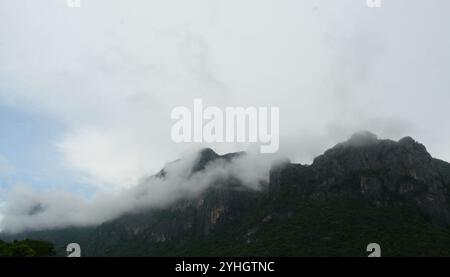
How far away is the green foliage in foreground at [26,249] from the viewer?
55.9m

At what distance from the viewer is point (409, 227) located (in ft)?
564

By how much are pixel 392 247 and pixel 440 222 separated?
161 feet

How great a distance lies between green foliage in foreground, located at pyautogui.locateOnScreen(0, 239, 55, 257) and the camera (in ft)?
184

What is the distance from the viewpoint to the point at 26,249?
190ft
